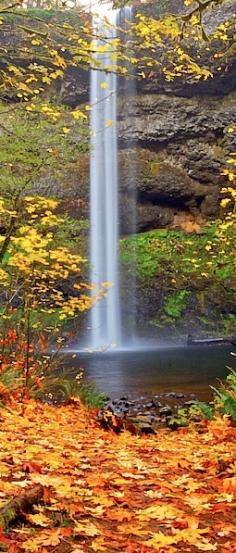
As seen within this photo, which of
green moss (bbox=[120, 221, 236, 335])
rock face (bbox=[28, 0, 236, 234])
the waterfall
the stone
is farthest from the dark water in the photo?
rock face (bbox=[28, 0, 236, 234])

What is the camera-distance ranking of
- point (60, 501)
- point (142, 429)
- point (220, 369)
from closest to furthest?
point (60, 501)
point (142, 429)
point (220, 369)

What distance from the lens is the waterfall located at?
23719 mm

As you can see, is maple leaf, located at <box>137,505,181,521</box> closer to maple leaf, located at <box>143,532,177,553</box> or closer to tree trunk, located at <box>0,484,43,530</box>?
maple leaf, located at <box>143,532,177,553</box>

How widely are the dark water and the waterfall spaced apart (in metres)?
5.58

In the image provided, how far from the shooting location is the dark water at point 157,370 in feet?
33.9

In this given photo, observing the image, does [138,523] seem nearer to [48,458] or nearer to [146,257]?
[48,458]

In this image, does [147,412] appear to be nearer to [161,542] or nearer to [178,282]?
[161,542]

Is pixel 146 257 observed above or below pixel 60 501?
above

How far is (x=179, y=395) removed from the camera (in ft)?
30.8

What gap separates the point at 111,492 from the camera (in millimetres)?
3318

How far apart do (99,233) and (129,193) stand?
96.8 inches

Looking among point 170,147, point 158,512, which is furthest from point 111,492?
point 170,147

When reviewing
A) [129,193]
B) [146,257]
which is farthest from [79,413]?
[129,193]

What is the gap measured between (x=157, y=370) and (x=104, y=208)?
535 inches
